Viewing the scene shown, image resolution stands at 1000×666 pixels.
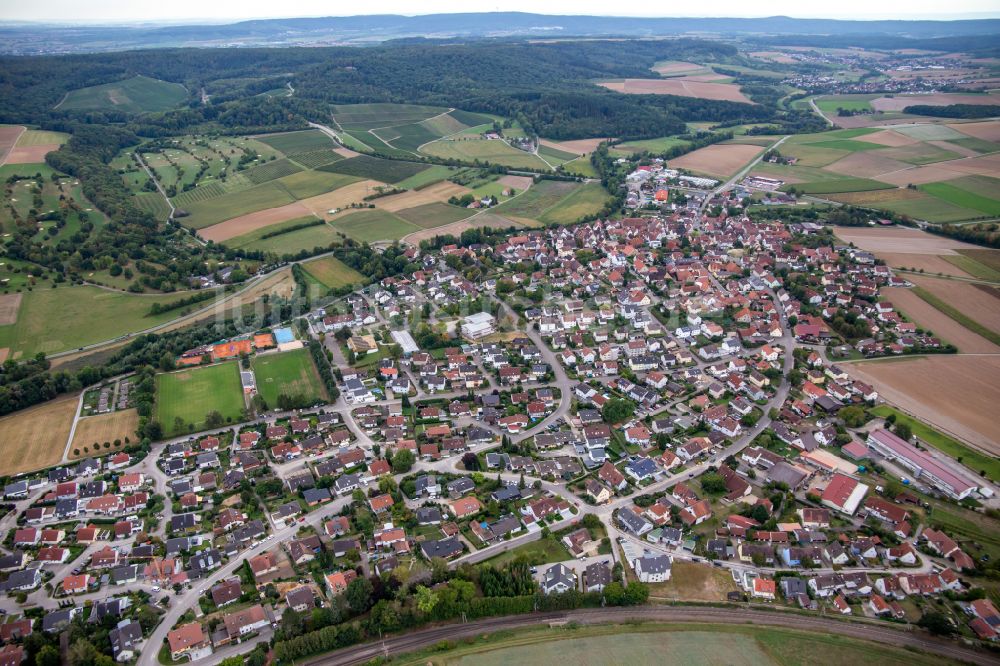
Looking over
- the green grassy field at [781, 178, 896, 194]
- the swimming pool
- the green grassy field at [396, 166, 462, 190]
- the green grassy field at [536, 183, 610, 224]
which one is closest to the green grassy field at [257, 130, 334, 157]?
the green grassy field at [396, 166, 462, 190]

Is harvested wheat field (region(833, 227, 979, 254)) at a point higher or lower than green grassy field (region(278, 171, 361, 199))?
higher

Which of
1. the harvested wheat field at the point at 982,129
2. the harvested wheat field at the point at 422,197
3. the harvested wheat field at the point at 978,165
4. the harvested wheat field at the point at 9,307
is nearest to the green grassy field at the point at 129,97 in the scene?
the harvested wheat field at the point at 422,197

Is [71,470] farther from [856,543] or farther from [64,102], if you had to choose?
[64,102]

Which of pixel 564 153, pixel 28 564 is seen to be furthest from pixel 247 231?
pixel 564 153

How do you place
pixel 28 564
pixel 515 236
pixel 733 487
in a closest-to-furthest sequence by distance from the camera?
pixel 28 564, pixel 733 487, pixel 515 236

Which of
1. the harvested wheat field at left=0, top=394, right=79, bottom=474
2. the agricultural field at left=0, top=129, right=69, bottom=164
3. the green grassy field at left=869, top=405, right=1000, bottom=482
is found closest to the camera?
the green grassy field at left=869, top=405, right=1000, bottom=482

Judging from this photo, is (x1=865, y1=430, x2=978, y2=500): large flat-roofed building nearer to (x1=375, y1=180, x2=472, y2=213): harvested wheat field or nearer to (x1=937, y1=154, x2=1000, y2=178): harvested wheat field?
(x1=375, y1=180, x2=472, y2=213): harvested wheat field
